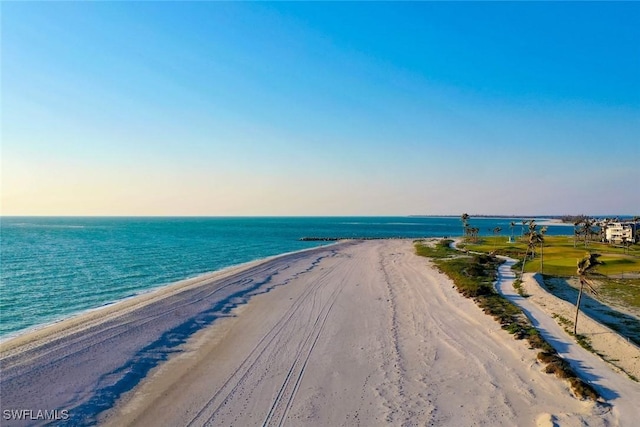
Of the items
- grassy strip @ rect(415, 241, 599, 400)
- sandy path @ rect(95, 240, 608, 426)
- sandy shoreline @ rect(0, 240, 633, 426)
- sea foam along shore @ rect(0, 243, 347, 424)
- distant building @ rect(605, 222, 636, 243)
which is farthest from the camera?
distant building @ rect(605, 222, 636, 243)

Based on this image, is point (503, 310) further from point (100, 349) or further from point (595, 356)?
point (100, 349)

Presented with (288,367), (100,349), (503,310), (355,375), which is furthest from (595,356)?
(100,349)

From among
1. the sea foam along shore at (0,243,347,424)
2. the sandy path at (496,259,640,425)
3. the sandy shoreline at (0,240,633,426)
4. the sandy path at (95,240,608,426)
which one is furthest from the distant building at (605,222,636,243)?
the sea foam along shore at (0,243,347,424)

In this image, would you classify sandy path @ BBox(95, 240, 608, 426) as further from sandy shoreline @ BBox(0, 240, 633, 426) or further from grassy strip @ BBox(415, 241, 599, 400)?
grassy strip @ BBox(415, 241, 599, 400)

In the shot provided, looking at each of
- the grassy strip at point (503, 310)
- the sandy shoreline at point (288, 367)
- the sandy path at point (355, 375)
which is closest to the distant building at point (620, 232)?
the grassy strip at point (503, 310)

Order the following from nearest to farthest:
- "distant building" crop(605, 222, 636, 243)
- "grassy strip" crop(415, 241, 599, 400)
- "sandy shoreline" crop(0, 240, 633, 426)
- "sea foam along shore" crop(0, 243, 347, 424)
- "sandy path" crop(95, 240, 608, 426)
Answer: "sandy path" crop(95, 240, 608, 426) < "sandy shoreline" crop(0, 240, 633, 426) < "sea foam along shore" crop(0, 243, 347, 424) < "grassy strip" crop(415, 241, 599, 400) < "distant building" crop(605, 222, 636, 243)

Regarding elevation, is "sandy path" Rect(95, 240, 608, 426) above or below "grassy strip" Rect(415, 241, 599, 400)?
below

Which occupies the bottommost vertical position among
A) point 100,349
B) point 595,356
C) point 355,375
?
point 355,375
